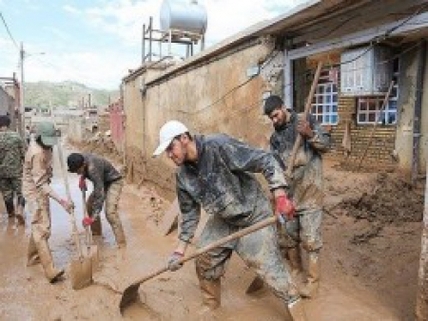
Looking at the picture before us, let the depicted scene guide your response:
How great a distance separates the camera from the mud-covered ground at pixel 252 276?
3.94 meters

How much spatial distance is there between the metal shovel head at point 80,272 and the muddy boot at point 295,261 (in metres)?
2.05

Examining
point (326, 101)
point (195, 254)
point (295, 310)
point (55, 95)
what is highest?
point (55, 95)

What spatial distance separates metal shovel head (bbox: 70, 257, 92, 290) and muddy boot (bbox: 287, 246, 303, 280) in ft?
6.73

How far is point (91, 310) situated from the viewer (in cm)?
414

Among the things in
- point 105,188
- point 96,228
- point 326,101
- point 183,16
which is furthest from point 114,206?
point 183,16

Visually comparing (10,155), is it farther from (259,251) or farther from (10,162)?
(259,251)

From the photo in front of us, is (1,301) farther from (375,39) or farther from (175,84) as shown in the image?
(175,84)

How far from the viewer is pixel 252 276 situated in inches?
187

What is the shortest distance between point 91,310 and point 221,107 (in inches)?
160

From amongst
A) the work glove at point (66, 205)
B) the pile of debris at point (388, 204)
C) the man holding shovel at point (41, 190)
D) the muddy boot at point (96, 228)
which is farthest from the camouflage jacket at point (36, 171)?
the pile of debris at point (388, 204)

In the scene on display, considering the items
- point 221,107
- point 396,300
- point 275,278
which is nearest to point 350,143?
point 221,107

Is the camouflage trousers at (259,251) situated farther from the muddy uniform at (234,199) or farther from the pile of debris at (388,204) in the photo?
the pile of debris at (388,204)

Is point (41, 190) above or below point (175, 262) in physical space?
above

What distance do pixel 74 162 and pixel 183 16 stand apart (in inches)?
337
